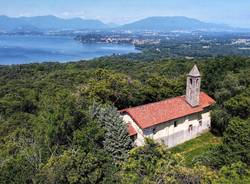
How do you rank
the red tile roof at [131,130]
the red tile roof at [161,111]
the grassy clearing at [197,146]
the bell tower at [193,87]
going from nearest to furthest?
the red tile roof at [131,130] → the red tile roof at [161,111] → the grassy clearing at [197,146] → the bell tower at [193,87]

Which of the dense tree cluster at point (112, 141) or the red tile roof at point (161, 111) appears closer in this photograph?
the dense tree cluster at point (112, 141)

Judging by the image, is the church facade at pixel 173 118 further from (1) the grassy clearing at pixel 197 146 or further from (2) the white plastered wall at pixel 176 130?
(1) the grassy clearing at pixel 197 146

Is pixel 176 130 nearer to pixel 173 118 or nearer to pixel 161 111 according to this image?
pixel 173 118

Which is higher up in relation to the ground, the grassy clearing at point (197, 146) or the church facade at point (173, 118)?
the church facade at point (173, 118)

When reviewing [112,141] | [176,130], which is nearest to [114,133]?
[112,141]

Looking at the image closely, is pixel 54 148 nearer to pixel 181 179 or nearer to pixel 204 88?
pixel 181 179

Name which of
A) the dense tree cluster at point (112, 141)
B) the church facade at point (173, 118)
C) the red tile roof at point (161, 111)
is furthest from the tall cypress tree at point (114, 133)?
the red tile roof at point (161, 111)

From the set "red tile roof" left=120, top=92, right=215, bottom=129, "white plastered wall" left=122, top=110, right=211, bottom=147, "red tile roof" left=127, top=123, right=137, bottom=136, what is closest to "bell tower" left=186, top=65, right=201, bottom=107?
"red tile roof" left=120, top=92, right=215, bottom=129

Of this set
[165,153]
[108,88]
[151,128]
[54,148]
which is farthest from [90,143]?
[108,88]
